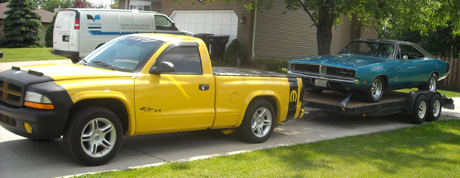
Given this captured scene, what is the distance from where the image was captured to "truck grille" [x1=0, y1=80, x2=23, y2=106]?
566 cm

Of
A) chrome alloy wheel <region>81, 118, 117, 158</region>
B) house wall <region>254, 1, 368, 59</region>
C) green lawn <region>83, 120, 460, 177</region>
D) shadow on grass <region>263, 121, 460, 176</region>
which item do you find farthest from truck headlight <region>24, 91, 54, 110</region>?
house wall <region>254, 1, 368, 59</region>

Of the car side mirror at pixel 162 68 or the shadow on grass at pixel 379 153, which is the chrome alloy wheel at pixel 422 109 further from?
the car side mirror at pixel 162 68

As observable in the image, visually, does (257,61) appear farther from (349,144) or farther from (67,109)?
(67,109)

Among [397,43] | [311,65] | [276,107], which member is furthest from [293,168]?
[397,43]

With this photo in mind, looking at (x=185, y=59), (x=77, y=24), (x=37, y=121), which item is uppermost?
(x=77, y=24)

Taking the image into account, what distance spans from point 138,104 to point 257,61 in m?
14.3

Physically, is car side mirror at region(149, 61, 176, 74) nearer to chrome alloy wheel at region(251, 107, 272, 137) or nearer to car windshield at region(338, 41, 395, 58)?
chrome alloy wheel at region(251, 107, 272, 137)

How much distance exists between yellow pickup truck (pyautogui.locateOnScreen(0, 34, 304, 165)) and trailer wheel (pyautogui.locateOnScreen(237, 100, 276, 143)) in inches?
0.6

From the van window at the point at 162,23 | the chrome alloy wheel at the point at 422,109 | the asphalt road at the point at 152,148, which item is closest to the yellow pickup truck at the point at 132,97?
the asphalt road at the point at 152,148

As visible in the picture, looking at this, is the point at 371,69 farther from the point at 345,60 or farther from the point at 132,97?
the point at 132,97

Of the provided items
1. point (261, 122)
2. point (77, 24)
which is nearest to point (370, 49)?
point (261, 122)

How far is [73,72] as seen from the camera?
19.7 feet

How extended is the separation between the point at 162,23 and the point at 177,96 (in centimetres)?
1169

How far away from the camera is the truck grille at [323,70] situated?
9.77m
